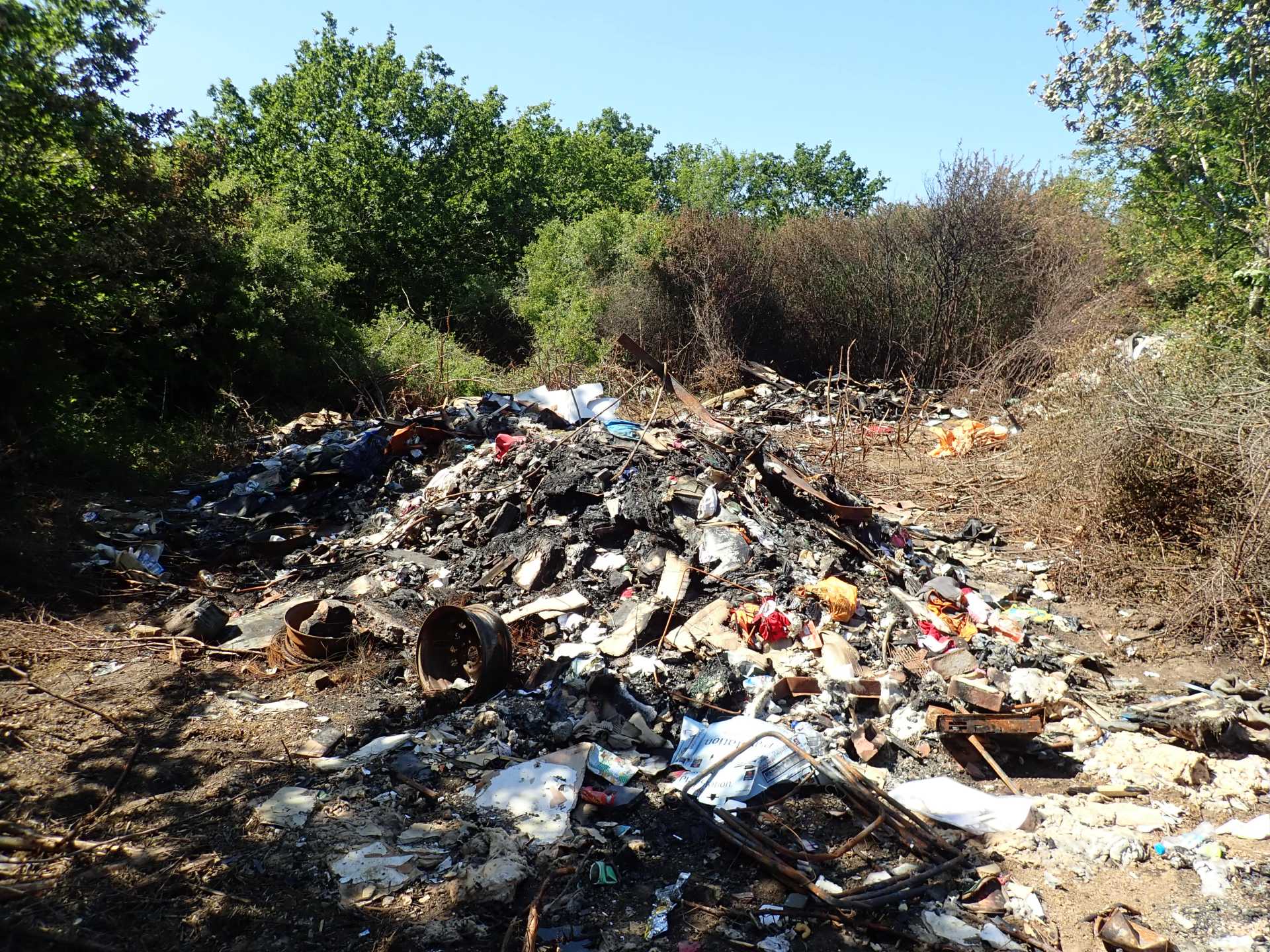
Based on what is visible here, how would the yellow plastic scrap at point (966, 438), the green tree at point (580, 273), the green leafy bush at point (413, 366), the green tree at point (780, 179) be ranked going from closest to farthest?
1. the yellow plastic scrap at point (966, 438)
2. the green leafy bush at point (413, 366)
3. the green tree at point (580, 273)
4. the green tree at point (780, 179)

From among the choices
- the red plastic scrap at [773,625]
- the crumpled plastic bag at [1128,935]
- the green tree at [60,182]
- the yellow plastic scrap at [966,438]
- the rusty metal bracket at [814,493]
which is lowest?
the crumpled plastic bag at [1128,935]

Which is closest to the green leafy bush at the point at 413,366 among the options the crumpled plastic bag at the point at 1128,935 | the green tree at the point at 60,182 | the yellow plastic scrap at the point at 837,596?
the green tree at the point at 60,182

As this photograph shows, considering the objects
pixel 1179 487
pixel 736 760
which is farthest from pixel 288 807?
pixel 1179 487

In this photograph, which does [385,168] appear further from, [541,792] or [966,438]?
[541,792]

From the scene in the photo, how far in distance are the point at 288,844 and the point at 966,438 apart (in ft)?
29.0

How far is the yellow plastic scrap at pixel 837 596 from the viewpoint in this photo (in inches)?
212

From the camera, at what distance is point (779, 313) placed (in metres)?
15.5

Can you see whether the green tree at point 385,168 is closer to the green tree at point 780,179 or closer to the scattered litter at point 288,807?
the green tree at point 780,179

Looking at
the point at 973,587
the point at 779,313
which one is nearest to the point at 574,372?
the point at 779,313

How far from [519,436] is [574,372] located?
5241 mm

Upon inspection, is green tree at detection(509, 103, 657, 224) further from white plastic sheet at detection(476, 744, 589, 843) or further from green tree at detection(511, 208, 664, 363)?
white plastic sheet at detection(476, 744, 589, 843)

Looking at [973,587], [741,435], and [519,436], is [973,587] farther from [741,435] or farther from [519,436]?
[519,436]

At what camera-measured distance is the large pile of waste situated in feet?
10.5

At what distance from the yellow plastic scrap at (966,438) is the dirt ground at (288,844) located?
467 centimetres
